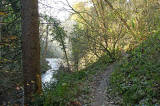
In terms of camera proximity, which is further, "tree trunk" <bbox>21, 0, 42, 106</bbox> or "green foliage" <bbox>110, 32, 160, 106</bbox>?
"tree trunk" <bbox>21, 0, 42, 106</bbox>

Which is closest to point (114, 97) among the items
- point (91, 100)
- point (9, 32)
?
point (91, 100)

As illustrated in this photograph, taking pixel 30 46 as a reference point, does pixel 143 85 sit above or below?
below

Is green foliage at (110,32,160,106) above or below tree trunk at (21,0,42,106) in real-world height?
below

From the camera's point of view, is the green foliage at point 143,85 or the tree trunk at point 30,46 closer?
the green foliage at point 143,85

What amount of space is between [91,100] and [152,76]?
2062 millimetres

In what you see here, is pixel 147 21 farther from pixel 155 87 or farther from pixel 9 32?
pixel 9 32

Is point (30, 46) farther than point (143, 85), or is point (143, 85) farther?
point (143, 85)

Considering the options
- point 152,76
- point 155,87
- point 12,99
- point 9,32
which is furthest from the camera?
point 12,99

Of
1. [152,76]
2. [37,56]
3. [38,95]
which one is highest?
[37,56]

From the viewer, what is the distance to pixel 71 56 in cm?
1664

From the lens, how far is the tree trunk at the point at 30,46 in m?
4.66

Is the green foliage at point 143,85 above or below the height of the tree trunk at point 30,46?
below

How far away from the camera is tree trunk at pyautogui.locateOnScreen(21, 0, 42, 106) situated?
466 centimetres

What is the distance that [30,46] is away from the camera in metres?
4.66
